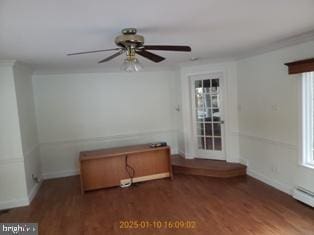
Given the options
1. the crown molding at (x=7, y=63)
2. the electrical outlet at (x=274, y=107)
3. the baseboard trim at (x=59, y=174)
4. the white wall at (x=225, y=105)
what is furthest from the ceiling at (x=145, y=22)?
the baseboard trim at (x=59, y=174)

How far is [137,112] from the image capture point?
5590 mm

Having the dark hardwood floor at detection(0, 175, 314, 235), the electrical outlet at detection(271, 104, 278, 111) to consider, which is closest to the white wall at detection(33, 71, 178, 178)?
the dark hardwood floor at detection(0, 175, 314, 235)

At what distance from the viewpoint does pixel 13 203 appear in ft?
12.6

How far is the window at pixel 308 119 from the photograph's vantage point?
3273mm

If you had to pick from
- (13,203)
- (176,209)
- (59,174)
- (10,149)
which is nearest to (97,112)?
(59,174)

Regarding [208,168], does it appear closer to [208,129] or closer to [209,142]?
[209,142]

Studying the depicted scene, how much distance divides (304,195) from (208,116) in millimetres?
2379

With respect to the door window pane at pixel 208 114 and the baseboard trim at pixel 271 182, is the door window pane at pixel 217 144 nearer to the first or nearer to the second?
the door window pane at pixel 208 114

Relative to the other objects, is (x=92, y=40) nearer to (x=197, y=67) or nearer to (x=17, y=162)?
(x=17, y=162)

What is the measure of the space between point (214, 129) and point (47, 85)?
3543 mm

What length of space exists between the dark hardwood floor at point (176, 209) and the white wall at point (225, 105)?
2.43 feet

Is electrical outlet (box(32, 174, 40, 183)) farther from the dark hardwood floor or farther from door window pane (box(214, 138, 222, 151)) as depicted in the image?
door window pane (box(214, 138, 222, 151))

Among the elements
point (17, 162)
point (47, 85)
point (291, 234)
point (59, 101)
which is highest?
point (47, 85)

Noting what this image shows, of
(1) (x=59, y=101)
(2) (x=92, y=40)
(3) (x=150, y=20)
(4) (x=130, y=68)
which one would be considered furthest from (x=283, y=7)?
(1) (x=59, y=101)
